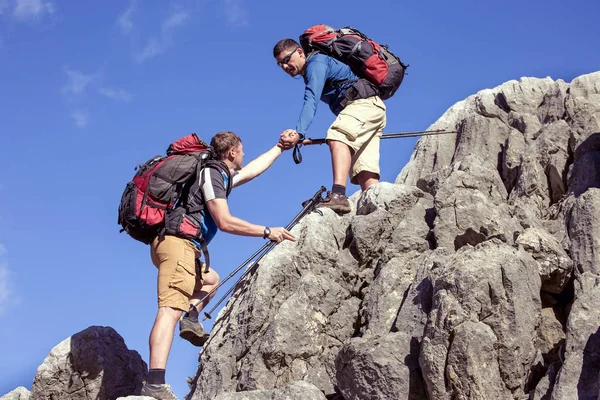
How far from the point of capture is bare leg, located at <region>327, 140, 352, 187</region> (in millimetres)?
16406

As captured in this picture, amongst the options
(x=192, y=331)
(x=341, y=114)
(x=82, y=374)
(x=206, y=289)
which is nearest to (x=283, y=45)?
(x=341, y=114)

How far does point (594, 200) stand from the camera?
14.5 metres

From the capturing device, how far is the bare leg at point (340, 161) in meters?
16.4

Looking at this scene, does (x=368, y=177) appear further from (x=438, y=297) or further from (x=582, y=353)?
(x=582, y=353)

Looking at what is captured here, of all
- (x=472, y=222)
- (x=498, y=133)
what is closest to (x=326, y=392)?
(x=472, y=222)

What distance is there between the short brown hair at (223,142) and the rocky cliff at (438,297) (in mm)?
1913

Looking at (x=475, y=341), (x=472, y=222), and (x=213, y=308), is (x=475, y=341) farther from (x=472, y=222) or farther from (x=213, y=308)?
(x=213, y=308)

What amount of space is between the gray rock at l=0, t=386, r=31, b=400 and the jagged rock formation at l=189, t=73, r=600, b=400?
4.11 meters

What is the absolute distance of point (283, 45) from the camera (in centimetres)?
1709

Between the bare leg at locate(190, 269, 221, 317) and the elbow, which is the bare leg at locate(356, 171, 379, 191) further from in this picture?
the elbow

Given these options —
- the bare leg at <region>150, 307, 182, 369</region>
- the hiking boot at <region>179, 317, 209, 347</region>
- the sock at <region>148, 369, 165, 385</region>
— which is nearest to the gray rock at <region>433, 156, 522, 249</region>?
the hiking boot at <region>179, 317, 209, 347</region>

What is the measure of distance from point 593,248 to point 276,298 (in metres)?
5.34

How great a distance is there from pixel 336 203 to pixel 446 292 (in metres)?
4.27

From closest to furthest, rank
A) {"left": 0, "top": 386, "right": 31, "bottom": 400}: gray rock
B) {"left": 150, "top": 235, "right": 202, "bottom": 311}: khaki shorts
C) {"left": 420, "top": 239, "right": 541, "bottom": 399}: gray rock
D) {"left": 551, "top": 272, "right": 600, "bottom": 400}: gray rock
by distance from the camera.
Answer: {"left": 551, "top": 272, "right": 600, "bottom": 400}: gray rock → {"left": 420, "top": 239, "right": 541, "bottom": 399}: gray rock → {"left": 150, "top": 235, "right": 202, "bottom": 311}: khaki shorts → {"left": 0, "top": 386, "right": 31, "bottom": 400}: gray rock
